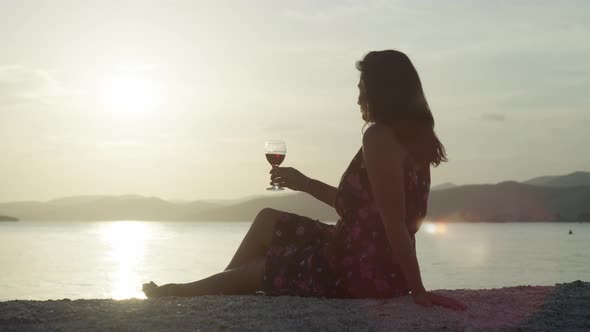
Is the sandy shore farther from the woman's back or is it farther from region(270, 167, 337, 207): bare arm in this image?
region(270, 167, 337, 207): bare arm

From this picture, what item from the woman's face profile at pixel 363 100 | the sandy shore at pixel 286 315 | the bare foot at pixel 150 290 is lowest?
the sandy shore at pixel 286 315

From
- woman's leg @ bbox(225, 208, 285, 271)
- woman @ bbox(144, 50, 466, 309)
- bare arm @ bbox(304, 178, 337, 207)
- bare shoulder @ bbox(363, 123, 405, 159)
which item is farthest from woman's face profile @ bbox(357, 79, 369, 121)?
woman's leg @ bbox(225, 208, 285, 271)

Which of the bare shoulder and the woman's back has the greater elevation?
the bare shoulder

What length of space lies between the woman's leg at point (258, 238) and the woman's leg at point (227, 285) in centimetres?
9

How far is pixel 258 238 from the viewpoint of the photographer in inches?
213

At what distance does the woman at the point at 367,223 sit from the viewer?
14.9ft

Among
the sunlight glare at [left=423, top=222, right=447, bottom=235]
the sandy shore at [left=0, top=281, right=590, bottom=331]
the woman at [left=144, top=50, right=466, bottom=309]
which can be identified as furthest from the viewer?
the sunlight glare at [left=423, top=222, right=447, bottom=235]

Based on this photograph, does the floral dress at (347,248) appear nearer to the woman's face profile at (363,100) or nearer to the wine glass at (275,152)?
the woman's face profile at (363,100)

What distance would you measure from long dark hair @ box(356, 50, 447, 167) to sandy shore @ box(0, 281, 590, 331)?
1157 mm

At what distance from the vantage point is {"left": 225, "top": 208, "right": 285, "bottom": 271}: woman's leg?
5.39m

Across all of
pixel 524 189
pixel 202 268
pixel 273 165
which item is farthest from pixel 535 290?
pixel 524 189

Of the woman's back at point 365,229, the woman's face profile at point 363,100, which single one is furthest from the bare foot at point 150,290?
the woman's face profile at point 363,100

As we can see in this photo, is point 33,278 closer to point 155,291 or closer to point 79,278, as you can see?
point 79,278

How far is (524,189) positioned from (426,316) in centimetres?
17921
